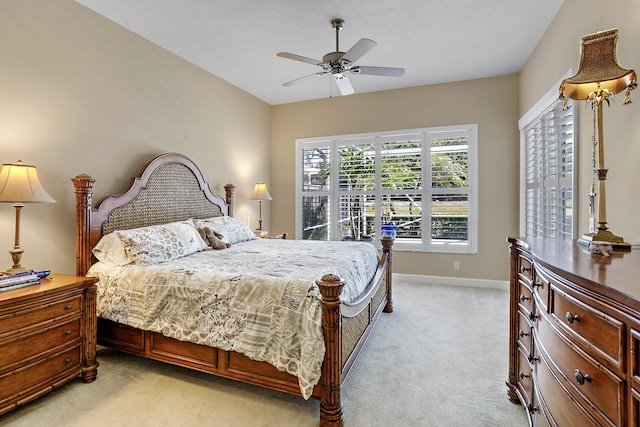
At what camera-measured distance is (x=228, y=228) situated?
377 cm

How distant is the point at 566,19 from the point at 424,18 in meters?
1.17

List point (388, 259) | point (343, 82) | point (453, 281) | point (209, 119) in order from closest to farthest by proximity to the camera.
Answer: point (343, 82), point (388, 259), point (209, 119), point (453, 281)

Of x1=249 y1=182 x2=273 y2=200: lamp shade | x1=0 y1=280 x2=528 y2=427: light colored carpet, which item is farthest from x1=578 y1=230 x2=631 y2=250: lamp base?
x1=249 y1=182 x2=273 y2=200: lamp shade

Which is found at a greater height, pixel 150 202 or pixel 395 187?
pixel 395 187

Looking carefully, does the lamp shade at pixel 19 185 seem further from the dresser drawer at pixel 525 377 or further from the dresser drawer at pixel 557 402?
the dresser drawer at pixel 525 377

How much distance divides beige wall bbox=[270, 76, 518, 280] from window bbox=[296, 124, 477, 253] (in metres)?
0.14

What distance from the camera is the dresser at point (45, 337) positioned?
72.2 inches

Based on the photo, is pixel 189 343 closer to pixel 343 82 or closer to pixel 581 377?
pixel 581 377

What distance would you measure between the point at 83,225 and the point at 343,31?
9.82 ft

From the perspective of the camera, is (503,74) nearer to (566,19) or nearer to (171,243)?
Result: (566,19)

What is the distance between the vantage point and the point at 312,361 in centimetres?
177

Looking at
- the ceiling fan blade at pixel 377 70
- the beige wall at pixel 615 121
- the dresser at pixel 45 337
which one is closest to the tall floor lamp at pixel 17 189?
the dresser at pixel 45 337

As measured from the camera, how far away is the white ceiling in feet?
9.32

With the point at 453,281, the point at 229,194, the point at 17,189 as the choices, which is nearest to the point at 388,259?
the point at 453,281
